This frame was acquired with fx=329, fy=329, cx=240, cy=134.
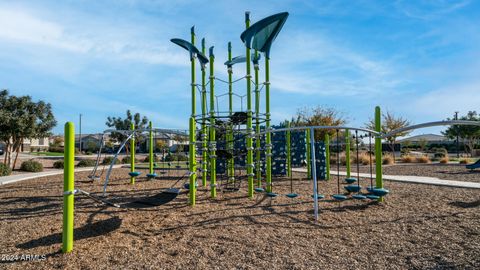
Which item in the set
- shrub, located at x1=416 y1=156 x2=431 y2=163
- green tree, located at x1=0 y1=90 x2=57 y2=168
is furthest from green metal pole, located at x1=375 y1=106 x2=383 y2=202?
shrub, located at x1=416 y1=156 x2=431 y2=163

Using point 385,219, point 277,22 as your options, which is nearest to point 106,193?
point 277,22

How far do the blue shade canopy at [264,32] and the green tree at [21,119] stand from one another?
43.3 ft

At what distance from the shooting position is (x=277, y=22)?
7727 millimetres

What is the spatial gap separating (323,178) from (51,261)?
10.4 meters

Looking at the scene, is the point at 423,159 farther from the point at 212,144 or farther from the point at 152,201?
the point at 152,201

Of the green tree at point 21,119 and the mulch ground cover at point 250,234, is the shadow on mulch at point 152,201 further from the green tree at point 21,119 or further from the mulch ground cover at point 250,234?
the green tree at point 21,119

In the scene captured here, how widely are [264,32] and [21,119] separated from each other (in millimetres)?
13637

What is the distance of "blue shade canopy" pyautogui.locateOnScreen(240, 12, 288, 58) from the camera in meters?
7.48

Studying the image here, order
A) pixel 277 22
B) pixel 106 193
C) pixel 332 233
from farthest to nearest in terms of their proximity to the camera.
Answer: pixel 106 193
pixel 277 22
pixel 332 233

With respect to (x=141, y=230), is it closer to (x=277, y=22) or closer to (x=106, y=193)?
(x=106, y=193)

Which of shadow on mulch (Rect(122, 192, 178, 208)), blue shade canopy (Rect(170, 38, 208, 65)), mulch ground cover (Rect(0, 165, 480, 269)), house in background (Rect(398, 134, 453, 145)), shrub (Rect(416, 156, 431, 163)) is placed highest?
blue shade canopy (Rect(170, 38, 208, 65))

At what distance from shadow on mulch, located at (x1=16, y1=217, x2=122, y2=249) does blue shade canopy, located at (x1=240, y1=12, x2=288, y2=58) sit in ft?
16.2

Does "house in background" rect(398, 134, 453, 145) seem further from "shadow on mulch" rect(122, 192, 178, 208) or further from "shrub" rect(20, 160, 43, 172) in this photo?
"shadow on mulch" rect(122, 192, 178, 208)

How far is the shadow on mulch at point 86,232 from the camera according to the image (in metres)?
4.57
